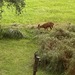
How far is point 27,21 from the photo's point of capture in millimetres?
22984

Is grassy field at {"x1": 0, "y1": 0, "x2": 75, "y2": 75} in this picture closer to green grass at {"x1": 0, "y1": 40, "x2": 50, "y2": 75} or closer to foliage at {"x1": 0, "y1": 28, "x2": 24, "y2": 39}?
green grass at {"x1": 0, "y1": 40, "x2": 50, "y2": 75}

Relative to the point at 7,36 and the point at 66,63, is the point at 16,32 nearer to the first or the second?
the point at 7,36

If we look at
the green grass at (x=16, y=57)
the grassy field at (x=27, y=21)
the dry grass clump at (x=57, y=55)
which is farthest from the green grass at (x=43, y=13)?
the dry grass clump at (x=57, y=55)

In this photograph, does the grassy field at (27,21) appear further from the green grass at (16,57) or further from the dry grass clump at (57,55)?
the dry grass clump at (57,55)

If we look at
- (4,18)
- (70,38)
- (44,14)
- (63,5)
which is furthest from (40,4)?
(70,38)

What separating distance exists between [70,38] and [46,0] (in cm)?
1586

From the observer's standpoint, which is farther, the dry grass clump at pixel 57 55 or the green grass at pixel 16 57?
the green grass at pixel 16 57

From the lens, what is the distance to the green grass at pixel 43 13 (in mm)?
23567

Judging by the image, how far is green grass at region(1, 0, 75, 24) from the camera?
2357 centimetres

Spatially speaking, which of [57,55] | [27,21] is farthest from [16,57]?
[27,21]

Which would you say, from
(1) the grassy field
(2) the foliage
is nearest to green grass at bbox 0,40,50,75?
(1) the grassy field

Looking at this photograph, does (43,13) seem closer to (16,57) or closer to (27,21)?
(27,21)

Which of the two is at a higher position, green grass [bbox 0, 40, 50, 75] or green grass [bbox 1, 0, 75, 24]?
green grass [bbox 1, 0, 75, 24]

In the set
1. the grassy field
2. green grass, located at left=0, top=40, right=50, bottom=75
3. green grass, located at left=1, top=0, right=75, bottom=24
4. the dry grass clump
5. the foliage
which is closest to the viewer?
the dry grass clump
